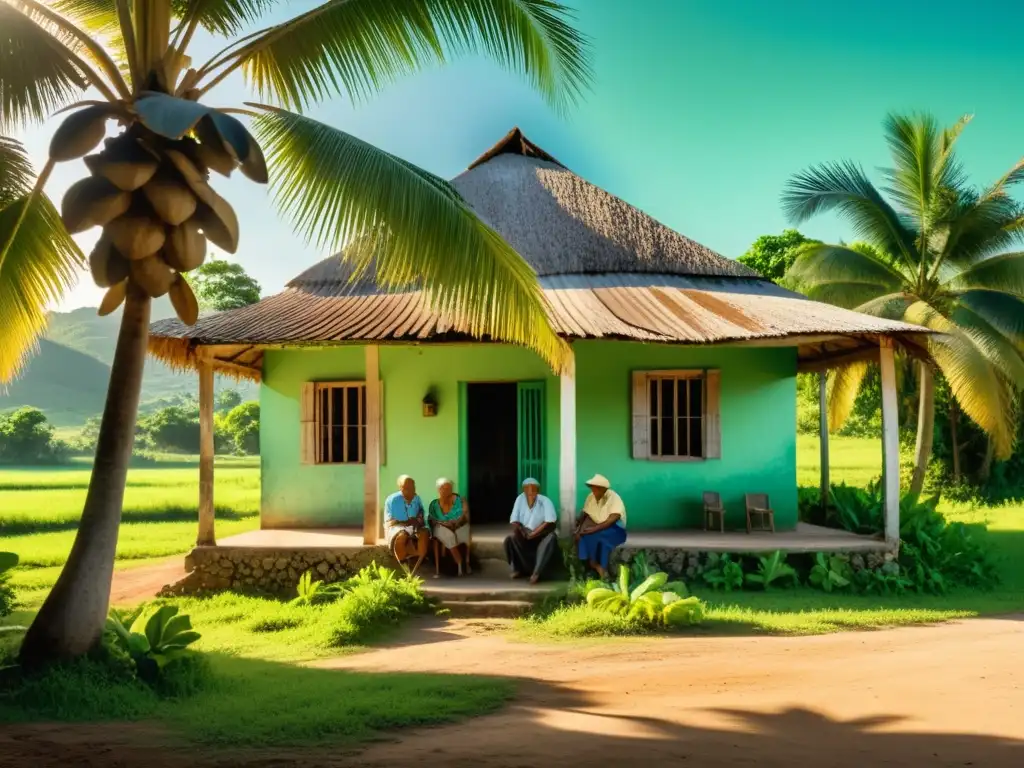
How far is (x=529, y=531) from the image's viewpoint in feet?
30.6

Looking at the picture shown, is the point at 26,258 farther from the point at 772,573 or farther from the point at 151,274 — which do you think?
the point at 772,573

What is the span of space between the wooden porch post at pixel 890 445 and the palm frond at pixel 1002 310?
583 centimetres

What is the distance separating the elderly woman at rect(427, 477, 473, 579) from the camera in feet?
31.4

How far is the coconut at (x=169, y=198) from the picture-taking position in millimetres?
4941

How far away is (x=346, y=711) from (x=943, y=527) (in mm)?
8453

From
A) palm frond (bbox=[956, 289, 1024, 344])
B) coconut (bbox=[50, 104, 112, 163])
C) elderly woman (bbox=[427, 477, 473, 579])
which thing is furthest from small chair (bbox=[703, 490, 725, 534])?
coconut (bbox=[50, 104, 112, 163])

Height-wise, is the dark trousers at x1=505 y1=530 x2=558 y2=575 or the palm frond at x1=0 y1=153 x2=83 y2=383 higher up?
the palm frond at x1=0 y1=153 x2=83 y2=383

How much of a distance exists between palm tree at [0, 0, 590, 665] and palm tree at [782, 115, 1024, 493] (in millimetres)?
10434

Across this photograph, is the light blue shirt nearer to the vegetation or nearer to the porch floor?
the porch floor

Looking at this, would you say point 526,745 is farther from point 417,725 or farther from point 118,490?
point 118,490

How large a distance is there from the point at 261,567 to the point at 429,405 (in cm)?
277

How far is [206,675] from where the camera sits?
5754mm

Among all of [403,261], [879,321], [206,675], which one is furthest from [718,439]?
[206,675]

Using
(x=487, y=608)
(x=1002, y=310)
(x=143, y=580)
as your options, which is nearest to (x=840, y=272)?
(x=1002, y=310)
